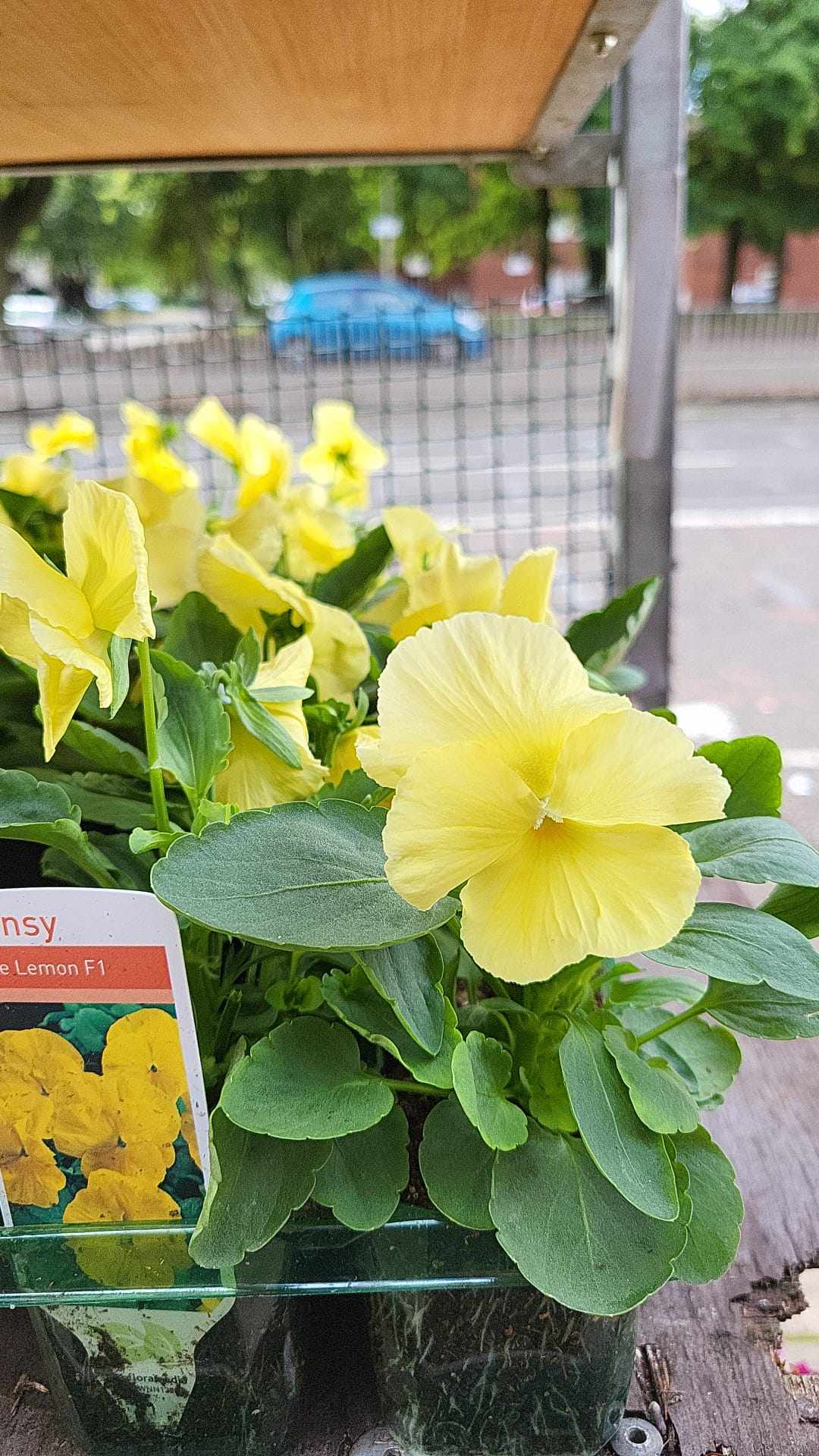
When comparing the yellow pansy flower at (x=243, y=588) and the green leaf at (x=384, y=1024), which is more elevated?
the yellow pansy flower at (x=243, y=588)

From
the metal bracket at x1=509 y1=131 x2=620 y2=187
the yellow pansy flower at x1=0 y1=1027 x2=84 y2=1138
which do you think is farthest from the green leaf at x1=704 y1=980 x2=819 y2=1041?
the metal bracket at x1=509 y1=131 x2=620 y2=187

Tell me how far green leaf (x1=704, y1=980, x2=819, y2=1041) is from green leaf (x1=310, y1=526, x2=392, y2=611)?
11.7 inches

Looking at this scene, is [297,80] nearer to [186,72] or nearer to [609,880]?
[186,72]

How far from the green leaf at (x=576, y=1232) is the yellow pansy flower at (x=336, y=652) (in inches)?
8.3

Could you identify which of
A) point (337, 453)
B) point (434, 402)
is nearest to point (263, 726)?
point (337, 453)

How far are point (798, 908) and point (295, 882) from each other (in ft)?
0.62

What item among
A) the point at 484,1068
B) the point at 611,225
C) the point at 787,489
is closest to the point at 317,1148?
the point at 484,1068

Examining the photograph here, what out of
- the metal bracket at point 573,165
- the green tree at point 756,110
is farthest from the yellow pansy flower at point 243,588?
the green tree at point 756,110

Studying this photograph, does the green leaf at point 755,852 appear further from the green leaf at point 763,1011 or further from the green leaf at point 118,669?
the green leaf at point 118,669

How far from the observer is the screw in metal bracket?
0.42 meters

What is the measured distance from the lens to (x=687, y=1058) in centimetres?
47

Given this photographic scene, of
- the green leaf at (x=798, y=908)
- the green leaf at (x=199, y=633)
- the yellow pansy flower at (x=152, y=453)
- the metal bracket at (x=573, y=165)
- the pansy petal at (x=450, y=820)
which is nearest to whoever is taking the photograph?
the pansy petal at (x=450, y=820)

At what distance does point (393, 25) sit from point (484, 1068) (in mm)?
431

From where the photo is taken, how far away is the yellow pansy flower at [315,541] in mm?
658
